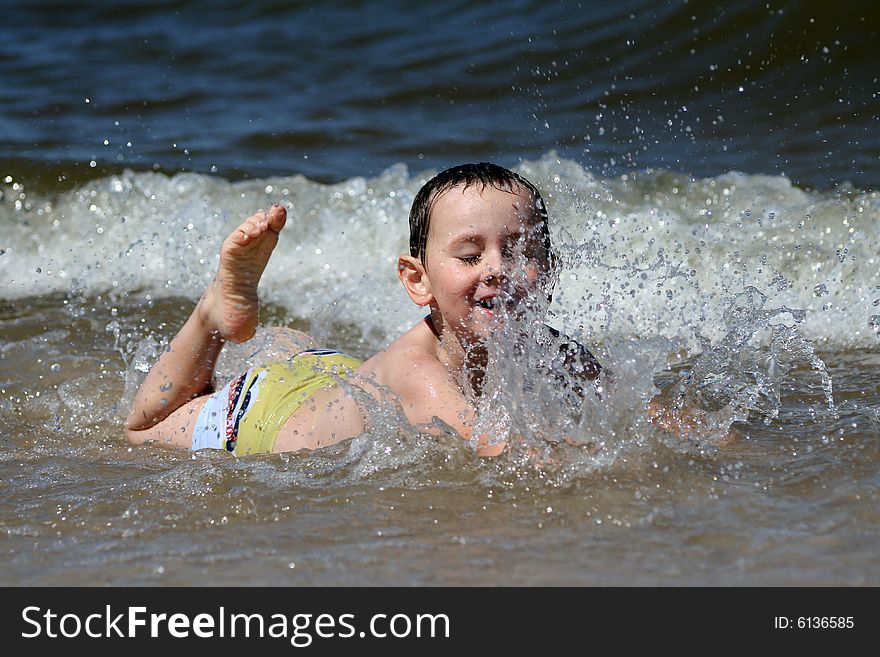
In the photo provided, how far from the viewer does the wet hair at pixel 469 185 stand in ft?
10.1

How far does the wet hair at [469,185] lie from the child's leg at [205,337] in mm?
417

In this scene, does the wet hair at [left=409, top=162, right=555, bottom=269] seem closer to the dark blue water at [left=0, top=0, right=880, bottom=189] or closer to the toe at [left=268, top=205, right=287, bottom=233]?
the toe at [left=268, top=205, right=287, bottom=233]

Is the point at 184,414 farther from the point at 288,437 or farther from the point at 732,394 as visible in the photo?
the point at 732,394

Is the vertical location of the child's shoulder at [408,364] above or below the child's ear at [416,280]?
below

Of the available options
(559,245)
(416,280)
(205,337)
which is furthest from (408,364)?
(559,245)

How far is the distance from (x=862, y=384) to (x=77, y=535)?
2.51 meters

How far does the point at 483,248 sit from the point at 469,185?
0.19m

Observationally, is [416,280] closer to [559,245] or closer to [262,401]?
[262,401]

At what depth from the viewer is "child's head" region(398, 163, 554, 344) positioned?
9.90 feet

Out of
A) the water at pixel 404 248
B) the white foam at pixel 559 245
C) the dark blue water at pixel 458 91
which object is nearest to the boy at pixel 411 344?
the water at pixel 404 248

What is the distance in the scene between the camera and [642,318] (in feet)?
16.4

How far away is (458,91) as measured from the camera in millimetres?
7543

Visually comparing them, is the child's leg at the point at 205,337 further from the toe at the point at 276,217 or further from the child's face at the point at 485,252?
the child's face at the point at 485,252

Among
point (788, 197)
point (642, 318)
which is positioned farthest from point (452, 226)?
point (788, 197)
